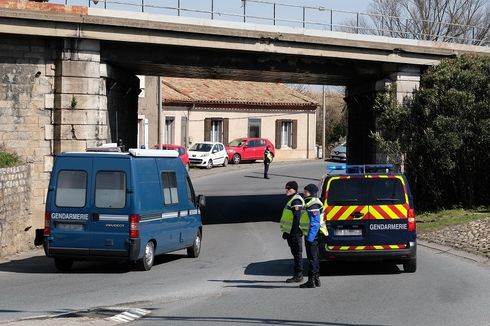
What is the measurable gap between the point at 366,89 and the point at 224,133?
28552 millimetres

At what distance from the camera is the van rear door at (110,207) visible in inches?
594

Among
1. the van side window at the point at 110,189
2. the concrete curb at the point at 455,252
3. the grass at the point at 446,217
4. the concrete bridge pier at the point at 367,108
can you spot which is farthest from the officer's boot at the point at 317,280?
the concrete bridge pier at the point at 367,108

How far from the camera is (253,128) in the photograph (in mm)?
60875

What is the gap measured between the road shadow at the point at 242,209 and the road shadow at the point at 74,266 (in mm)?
9748

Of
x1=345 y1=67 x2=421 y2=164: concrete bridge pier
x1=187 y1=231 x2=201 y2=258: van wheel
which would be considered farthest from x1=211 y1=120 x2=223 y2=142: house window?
x1=187 y1=231 x2=201 y2=258: van wheel

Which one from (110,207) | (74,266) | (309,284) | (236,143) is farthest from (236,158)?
(309,284)

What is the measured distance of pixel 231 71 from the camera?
29312 mm

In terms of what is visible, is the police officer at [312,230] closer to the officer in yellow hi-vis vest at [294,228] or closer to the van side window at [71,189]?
the officer in yellow hi-vis vest at [294,228]

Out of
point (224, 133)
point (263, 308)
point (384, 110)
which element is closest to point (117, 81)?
point (384, 110)

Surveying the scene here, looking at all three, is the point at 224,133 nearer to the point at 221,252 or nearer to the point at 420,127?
the point at 420,127

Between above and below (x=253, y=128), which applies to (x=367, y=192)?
below

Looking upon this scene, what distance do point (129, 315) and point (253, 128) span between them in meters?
50.6

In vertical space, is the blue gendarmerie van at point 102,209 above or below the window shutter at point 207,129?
below

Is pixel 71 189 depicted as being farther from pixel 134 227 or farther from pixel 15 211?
pixel 15 211
